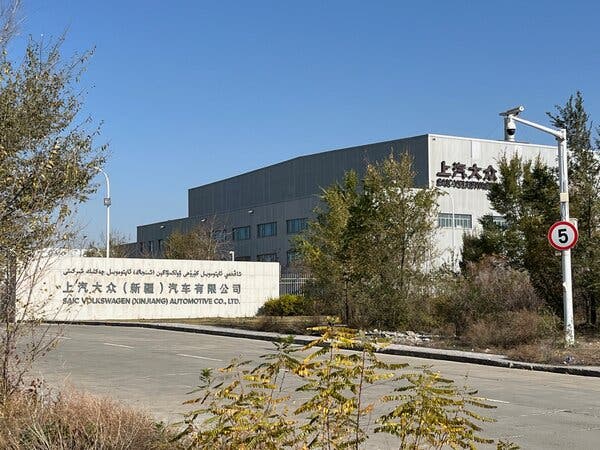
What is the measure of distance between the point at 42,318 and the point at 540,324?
48.0 ft

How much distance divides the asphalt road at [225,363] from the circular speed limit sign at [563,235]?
11.3 feet

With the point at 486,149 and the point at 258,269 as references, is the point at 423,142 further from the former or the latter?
the point at 258,269

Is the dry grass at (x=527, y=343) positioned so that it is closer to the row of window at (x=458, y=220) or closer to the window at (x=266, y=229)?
the row of window at (x=458, y=220)

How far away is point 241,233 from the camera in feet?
243

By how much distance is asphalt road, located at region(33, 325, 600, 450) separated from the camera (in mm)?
9516

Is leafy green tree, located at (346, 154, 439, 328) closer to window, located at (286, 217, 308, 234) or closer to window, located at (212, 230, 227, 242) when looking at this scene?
window, located at (286, 217, 308, 234)

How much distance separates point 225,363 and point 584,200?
11.6 metres

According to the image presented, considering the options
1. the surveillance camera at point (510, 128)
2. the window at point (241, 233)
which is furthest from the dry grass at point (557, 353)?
the window at point (241, 233)

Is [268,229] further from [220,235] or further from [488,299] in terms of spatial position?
[488,299]

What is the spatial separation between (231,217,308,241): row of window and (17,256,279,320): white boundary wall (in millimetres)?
18153

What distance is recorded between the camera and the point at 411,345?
71.5 ft

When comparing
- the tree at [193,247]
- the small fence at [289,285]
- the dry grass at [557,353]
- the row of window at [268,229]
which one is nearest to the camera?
the dry grass at [557,353]

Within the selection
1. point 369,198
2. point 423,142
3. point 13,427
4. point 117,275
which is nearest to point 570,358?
point 369,198

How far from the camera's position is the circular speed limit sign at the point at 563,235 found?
18.6 meters
